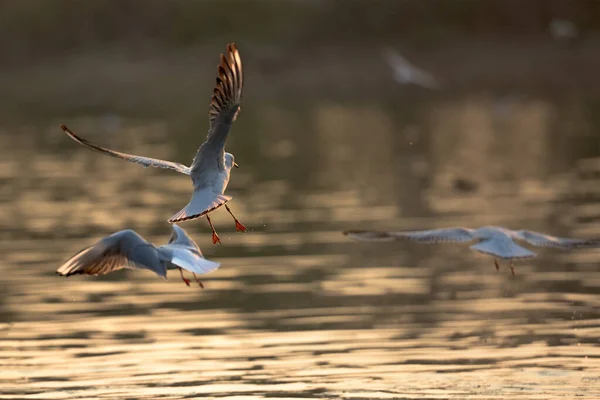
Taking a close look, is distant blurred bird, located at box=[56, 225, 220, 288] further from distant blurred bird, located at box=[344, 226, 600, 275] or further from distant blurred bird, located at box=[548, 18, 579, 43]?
distant blurred bird, located at box=[548, 18, 579, 43]

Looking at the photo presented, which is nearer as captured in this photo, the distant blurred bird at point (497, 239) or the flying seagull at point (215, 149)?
the flying seagull at point (215, 149)

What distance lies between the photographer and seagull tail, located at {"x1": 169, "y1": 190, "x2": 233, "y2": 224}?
1119cm

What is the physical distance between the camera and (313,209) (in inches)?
939

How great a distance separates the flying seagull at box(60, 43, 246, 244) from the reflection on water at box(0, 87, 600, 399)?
1898 mm

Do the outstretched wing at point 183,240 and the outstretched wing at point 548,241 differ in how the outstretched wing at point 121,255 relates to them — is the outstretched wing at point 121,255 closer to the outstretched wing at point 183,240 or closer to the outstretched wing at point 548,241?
the outstretched wing at point 183,240

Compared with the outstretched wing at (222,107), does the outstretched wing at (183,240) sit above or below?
below

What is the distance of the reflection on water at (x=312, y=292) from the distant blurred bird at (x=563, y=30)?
8.18m

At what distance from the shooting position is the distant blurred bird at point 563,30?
39812mm

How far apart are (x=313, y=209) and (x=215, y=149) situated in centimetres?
1221

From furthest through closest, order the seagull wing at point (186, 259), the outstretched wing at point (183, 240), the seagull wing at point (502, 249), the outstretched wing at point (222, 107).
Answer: the seagull wing at point (502, 249) < the outstretched wing at point (183, 240) < the seagull wing at point (186, 259) < the outstretched wing at point (222, 107)

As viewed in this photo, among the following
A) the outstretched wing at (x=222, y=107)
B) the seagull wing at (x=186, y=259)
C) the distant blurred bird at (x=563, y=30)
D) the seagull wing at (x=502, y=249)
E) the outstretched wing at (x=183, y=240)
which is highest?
the distant blurred bird at (x=563, y=30)

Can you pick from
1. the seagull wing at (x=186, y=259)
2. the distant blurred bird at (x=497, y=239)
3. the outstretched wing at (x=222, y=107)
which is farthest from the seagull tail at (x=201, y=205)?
the distant blurred bird at (x=497, y=239)

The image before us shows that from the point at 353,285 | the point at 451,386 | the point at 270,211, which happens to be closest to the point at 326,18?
the point at 270,211

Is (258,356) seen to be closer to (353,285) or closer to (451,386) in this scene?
(451,386)
